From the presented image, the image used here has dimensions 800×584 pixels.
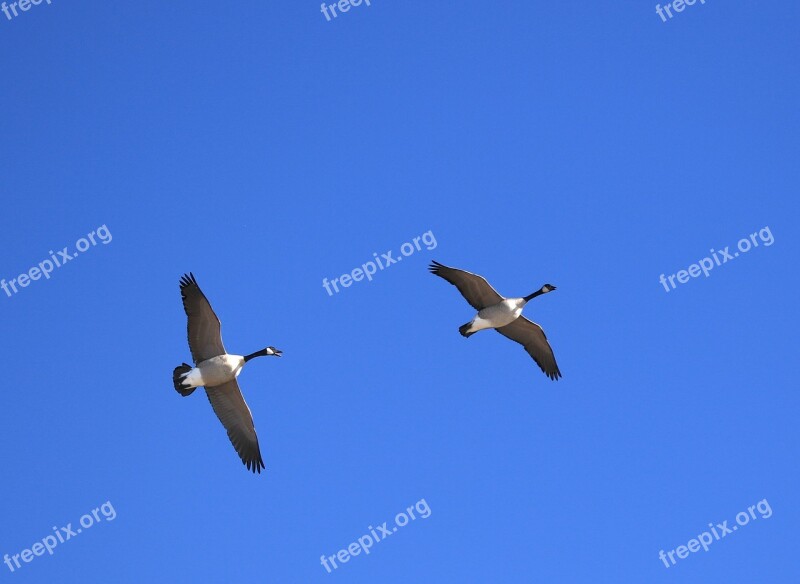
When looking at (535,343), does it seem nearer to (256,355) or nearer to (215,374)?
(256,355)

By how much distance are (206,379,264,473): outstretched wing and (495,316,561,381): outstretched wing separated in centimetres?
581

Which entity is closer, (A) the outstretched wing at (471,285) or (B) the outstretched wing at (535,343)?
(A) the outstretched wing at (471,285)

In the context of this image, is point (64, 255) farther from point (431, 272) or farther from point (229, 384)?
point (431, 272)

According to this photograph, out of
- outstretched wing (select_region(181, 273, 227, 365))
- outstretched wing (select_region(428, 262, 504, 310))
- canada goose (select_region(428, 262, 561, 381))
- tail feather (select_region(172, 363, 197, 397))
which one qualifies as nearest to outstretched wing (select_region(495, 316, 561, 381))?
canada goose (select_region(428, 262, 561, 381))

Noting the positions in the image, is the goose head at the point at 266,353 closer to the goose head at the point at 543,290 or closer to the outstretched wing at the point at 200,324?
the outstretched wing at the point at 200,324

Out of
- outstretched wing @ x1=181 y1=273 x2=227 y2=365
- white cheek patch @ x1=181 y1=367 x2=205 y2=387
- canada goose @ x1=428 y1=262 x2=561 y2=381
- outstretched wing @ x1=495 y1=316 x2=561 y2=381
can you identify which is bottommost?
outstretched wing @ x1=495 y1=316 x2=561 y2=381

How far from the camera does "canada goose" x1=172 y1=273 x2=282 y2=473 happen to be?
2045cm

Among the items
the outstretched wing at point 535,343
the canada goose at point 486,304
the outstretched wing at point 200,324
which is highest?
the outstretched wing at point 200,324

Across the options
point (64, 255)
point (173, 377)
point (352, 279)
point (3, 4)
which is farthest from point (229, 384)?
point (3, 4)

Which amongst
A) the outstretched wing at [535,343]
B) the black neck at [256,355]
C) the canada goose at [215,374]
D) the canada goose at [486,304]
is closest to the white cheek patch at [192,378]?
the canada goose at [215,374]

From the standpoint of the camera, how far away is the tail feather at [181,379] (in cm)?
2066

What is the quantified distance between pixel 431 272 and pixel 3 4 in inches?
412

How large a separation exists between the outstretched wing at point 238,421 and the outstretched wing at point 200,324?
2.84 ft

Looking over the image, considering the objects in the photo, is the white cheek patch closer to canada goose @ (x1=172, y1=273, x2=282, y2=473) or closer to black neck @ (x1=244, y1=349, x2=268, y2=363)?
canada goose @ (x1=172, y1=273, x2=282, y2=473)
